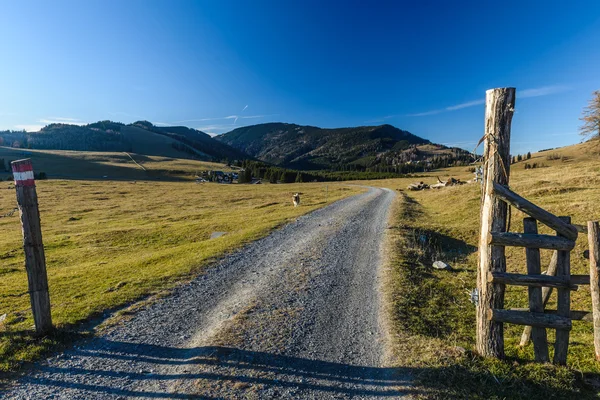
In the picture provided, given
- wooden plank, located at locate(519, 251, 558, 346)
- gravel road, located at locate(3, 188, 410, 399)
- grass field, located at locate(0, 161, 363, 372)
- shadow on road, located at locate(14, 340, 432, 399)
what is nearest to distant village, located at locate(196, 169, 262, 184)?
grass field, located at locate(0, 161, 363, 372)

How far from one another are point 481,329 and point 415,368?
1.83 metres

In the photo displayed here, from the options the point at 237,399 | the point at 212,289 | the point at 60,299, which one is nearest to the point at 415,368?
the point at 237,399

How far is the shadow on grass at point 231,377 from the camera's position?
5.89 metres

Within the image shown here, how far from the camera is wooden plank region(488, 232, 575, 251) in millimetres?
6121

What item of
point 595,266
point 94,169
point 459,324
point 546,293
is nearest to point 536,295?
point 595,266

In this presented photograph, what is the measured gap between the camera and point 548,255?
49.9 feet

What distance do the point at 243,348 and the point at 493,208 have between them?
270 inches

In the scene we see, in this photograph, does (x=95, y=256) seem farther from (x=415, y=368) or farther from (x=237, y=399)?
(x=415, y=368)

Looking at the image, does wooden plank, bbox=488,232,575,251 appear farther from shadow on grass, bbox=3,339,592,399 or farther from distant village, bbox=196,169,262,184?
distant village, bbox=196,169,262,184

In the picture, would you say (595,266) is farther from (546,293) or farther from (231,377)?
(231,377)

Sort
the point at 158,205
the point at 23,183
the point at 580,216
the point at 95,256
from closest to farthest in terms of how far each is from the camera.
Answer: the point at 23,183 → the point at 580,216 → the point at 95,256 → the point at 158,205

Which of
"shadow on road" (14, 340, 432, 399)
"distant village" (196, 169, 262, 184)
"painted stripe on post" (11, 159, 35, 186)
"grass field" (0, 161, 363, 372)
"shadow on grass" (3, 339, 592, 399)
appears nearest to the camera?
"shadow on grass" (3, 339, 592, 399)

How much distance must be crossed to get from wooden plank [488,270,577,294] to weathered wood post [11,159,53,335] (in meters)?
11.2

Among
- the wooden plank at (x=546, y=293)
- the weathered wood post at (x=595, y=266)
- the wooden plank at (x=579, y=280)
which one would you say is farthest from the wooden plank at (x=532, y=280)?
the weathered wood post at (x=595, y=266)
